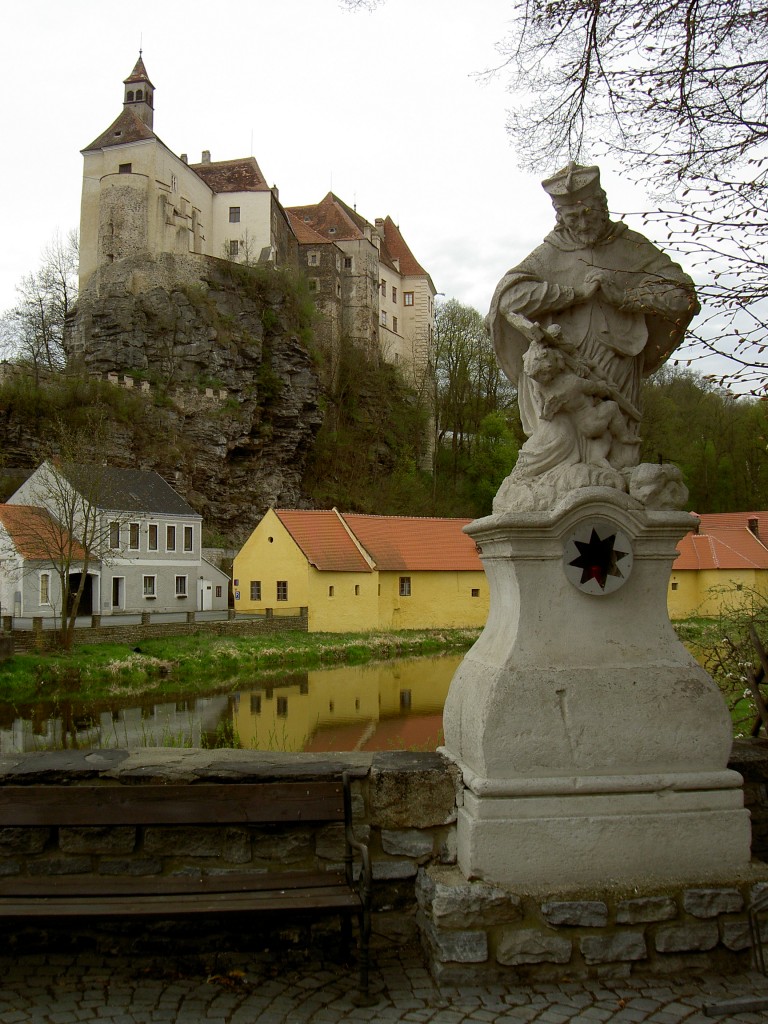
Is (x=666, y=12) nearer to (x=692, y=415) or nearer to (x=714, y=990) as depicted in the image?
(x=714, y=990)

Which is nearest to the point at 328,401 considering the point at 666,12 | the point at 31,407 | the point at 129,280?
the point at 129,280

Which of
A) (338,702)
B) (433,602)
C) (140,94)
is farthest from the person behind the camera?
(140,94)

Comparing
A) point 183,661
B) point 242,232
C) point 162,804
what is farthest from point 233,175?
point 162,804

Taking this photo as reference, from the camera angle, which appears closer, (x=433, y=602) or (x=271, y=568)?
(x=271, y=568)

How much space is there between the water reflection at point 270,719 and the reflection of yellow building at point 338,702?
0.07ft

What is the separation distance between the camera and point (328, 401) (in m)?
55.6

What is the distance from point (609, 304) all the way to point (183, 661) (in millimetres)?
21993

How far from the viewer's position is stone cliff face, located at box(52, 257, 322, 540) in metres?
45.4

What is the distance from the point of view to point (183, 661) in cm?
2433

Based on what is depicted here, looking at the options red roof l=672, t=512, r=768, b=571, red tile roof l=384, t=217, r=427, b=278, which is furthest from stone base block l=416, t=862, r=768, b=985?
red tile roof l=384, t=217, r=427, b=278

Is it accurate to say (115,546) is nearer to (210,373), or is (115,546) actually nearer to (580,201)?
(210,373)

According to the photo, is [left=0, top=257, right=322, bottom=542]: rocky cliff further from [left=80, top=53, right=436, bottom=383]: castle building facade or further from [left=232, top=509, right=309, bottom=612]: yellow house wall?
[left=232, top=509, right=309, bottom=612]: yellow house wall

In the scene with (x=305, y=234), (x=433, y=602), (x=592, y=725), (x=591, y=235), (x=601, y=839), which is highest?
(x=305, y=234)

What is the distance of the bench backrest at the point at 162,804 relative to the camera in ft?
11.2
